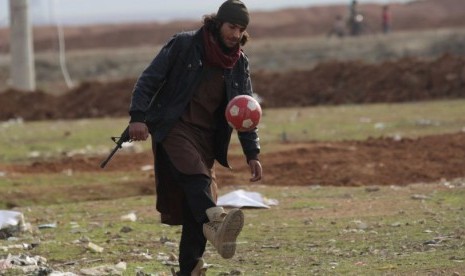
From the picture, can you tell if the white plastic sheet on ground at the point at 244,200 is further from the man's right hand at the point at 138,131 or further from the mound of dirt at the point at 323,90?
the mound of dirt at the point at 323,90

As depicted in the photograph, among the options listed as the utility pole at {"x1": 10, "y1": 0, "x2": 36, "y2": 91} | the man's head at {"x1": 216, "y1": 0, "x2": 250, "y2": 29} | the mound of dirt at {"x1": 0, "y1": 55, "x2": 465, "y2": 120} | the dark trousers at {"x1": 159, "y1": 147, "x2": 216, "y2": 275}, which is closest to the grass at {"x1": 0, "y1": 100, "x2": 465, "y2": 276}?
the dark trousers at {"x1": 159, "y1": 147, "x2": 216, "y2": 275}

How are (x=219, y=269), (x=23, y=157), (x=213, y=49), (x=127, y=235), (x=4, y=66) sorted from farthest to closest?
(x=4, y=66) < (x=23, y=157) < (x=127, y=235) < (x=219, y=269) < (x=213, y=49)

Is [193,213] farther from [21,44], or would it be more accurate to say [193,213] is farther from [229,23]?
[21,44]

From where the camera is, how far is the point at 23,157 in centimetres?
2173

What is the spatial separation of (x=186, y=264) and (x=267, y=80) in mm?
24342

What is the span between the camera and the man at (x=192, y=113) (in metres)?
8.91

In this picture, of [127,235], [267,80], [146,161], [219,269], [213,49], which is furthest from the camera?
[267,80]

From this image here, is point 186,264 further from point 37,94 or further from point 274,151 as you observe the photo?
point 37,94

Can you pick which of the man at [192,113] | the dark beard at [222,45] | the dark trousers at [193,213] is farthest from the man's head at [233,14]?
the dark trousers at [193,213]

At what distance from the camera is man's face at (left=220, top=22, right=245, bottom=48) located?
352 inches

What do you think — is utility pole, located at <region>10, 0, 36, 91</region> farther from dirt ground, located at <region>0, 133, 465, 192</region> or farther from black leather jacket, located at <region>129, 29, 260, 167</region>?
black leather jacket, located at <region>129, 29, 260, 167</region>

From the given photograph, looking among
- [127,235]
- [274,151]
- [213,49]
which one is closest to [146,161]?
[274,151]

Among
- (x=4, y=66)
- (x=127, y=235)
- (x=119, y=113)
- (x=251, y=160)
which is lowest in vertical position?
(x=4, y=66)

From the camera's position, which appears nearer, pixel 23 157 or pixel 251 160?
pixel 251 160
